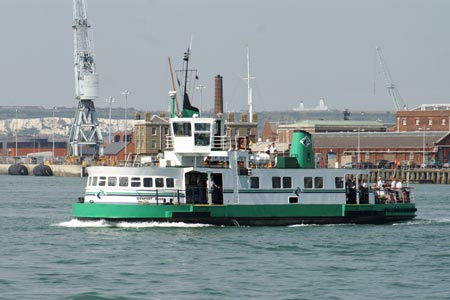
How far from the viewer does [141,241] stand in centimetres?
4578

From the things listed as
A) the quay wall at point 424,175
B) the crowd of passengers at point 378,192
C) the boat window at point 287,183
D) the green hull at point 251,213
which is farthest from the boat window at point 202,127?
the quay wall at point 424,175

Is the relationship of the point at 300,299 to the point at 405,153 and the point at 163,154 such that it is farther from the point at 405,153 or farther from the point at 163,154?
the point at 405,153

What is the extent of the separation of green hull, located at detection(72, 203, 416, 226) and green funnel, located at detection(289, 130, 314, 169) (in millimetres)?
2197

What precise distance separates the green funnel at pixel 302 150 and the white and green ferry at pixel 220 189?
46 mm

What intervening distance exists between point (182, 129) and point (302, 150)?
6.19m

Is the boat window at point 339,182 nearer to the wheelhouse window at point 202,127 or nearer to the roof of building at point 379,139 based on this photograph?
the wheelhouse window at point 202,127

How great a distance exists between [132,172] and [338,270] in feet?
42.4

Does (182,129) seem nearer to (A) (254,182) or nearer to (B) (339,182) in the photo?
(A) (254,182)

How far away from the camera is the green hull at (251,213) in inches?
1950

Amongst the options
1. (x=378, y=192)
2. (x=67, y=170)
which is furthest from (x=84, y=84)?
(x=378, y=192)

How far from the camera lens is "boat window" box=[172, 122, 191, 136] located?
52.0 metres

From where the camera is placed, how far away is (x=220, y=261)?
135 ft

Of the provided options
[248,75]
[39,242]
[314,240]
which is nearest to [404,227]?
[314,240]

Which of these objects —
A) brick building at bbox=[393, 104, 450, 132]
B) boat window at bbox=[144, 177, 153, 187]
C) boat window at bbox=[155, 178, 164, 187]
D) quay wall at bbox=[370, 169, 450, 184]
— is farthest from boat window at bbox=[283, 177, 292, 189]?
brick building at bbox=[393, 104, 450, 132]
